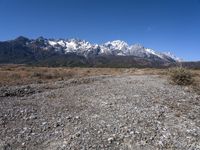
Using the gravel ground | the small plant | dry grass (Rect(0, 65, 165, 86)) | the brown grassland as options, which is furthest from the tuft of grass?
dry grass (Rect(0, 65, 165, 86))

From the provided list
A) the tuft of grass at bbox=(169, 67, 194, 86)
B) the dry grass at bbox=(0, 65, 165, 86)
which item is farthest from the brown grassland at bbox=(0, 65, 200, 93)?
the tuft of grass at bbox=(169, 67, 194, 86)

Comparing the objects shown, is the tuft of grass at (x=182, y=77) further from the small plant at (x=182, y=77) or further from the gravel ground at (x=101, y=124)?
the gravel ground at (x=101, y=124)

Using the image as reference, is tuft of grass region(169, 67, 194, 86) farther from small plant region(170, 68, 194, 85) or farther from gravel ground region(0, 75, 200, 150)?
gravel ground region(0, 75, 200, 150)

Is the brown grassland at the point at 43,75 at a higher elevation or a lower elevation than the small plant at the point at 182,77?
lower

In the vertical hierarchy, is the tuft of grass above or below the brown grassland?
above

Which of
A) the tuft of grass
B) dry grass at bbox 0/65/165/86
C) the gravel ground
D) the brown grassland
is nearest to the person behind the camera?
the gravel ground

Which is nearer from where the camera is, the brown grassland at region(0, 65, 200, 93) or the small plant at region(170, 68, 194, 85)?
the small plant at region(170, 68, 194, 85)

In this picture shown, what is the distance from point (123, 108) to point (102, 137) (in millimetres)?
6043

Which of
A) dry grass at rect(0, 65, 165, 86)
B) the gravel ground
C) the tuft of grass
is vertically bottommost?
dry grass at rect(0, 65, 165, 86)

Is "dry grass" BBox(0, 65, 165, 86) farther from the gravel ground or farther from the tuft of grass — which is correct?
the gravel ground

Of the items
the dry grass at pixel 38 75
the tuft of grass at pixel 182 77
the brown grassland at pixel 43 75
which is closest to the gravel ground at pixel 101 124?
the brown grassland at pixel 43 75

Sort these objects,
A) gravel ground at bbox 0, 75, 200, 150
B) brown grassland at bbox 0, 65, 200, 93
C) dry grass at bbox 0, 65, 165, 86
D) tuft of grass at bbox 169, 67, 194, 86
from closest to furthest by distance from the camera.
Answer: gravel ground at bbox 0, 75, 200, 150 → tuft of grass at bbox 169, 67, 194, 86 → brown grassland at bbox 0, 65, 200, 93 → dry grass at bbox 0, 65, 165, 86

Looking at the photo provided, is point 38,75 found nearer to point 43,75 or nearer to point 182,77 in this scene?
point 43,75

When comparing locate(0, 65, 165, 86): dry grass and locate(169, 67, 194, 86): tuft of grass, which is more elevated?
locate(169, 67, 194, 86): tuft of grass
